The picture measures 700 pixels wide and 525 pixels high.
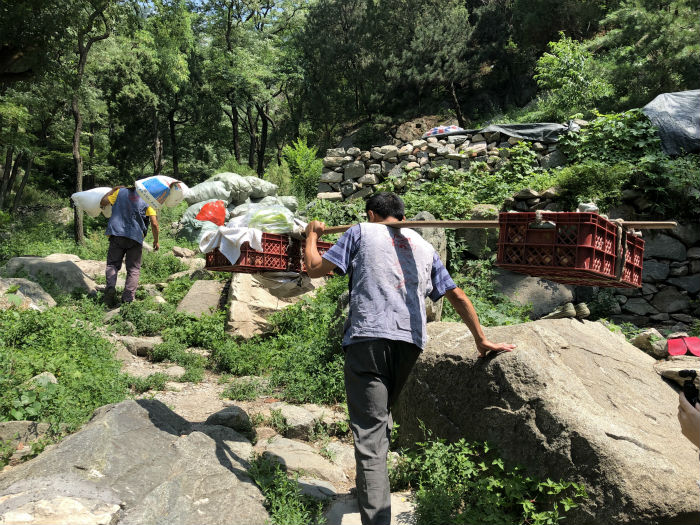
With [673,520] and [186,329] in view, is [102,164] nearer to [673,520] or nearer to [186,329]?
[186,329]

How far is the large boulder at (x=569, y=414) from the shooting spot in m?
2.89

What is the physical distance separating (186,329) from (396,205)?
4768mm

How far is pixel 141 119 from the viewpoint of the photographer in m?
23.7

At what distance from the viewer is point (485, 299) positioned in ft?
23.7

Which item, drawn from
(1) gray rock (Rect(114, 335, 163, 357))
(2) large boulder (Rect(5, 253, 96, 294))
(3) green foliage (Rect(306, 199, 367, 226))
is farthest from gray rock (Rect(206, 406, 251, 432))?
(3) green foliage (Rect(306, 199, 367, 226))

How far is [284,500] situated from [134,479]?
3.01 ft

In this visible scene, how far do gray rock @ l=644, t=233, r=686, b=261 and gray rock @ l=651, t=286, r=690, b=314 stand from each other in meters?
0.50

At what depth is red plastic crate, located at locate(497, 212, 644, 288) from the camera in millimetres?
3293

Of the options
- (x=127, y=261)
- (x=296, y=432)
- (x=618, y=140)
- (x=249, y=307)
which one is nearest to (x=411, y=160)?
(x=618, y=140)

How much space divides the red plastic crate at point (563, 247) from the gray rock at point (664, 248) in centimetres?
553

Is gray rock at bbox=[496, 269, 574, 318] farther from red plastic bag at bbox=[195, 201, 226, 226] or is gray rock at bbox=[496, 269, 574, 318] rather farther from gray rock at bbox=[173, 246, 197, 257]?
gray rock at bbox=[173, 246, 197, 257]

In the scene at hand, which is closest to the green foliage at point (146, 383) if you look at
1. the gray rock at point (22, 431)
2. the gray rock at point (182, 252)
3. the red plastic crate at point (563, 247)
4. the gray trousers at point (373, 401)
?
the gray rock at point (22, 431)

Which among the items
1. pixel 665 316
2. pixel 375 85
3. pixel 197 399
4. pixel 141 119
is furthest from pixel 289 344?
pixel 141 119

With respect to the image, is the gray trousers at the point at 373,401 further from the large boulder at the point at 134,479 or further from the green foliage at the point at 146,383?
the green foliage at the point at 146,383
